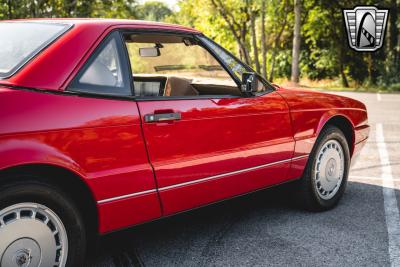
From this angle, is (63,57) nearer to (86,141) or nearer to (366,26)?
(86,141)

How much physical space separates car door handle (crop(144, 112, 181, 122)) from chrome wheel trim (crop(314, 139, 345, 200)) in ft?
5.79

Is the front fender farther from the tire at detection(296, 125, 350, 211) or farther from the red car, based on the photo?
the tire at detection(296, 125, 350, 211)

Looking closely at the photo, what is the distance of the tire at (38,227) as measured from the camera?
2451 mm

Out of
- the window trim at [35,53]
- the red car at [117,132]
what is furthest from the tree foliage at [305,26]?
the window trim at [35,53]

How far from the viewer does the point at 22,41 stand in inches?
115

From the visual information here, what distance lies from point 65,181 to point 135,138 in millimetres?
464

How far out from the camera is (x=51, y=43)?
9.14 ft

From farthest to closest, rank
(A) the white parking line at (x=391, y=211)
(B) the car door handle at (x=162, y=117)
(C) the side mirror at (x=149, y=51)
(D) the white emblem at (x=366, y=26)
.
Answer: (D) the white emblem at (x=366, y=26), (C) the side mirror at (x=149, y=51), (A) the white parking line at (x=391, y=211), (B) the car door handle at (x=162, y=117)

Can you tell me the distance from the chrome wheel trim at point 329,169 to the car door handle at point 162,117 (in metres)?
1.76

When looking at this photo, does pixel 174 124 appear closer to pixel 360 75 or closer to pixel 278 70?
pixel 360 75

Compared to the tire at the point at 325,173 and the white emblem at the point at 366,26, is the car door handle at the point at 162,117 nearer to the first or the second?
the tire at the point at 325,173

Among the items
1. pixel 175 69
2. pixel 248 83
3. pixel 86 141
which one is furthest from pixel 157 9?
pixel 86 141

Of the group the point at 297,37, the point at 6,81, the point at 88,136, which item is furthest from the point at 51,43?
the point at 297,37

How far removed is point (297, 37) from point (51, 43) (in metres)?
22.4
